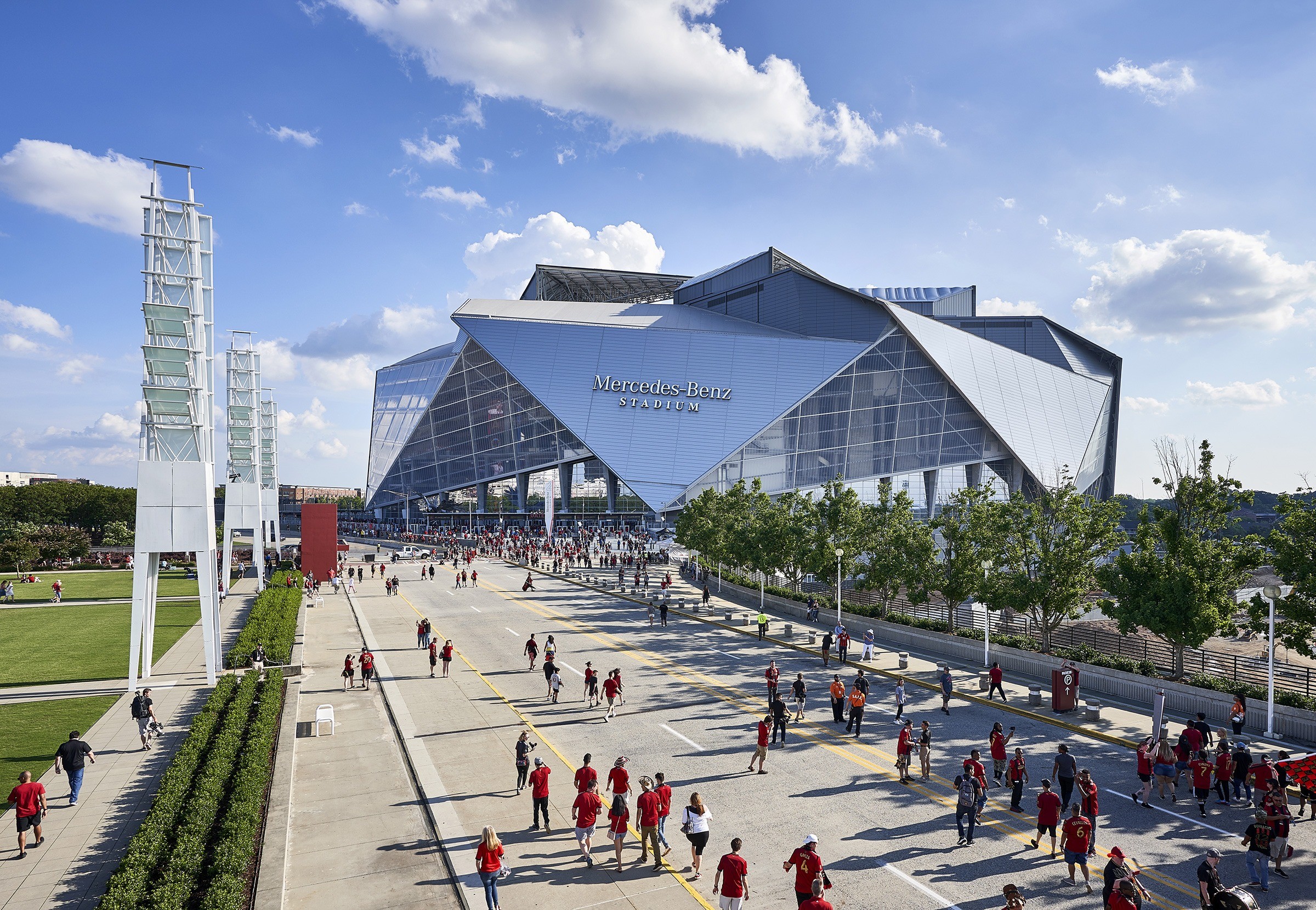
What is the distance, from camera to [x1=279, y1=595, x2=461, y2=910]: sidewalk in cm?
1160

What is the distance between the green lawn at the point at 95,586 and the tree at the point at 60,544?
2.39 metres

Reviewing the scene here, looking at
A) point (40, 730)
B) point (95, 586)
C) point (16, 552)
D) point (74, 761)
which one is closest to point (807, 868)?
point (74, 761)

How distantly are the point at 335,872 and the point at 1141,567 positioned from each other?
73.7ft

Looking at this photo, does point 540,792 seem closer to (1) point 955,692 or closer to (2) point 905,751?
(2) point 905,751

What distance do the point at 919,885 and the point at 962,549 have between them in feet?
66.4

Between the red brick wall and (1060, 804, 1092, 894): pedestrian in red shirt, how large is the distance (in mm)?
45778

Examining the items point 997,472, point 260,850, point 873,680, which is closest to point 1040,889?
point 260,850

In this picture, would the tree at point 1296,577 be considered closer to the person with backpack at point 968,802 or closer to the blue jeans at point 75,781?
the person with backpack at point 968,802

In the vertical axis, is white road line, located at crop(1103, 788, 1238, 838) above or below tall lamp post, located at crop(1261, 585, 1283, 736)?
below

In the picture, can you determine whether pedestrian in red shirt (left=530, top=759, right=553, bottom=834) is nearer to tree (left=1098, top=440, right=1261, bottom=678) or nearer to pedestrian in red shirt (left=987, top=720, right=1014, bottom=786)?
pedestrian in red shirt (left=987, top=720, right=1014, bottom=786)

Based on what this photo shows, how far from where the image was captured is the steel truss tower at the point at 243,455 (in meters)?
49.2

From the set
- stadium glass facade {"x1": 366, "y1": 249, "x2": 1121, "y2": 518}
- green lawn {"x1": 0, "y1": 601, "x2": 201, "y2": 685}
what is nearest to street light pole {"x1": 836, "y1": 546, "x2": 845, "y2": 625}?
green lawn {"x1": 0, "y1": 601, "x2": 201, "y2": 685}

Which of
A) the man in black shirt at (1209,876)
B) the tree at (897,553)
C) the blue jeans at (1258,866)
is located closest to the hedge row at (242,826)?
the man in black shirt at (1209,876)

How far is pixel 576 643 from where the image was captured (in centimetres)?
3138
